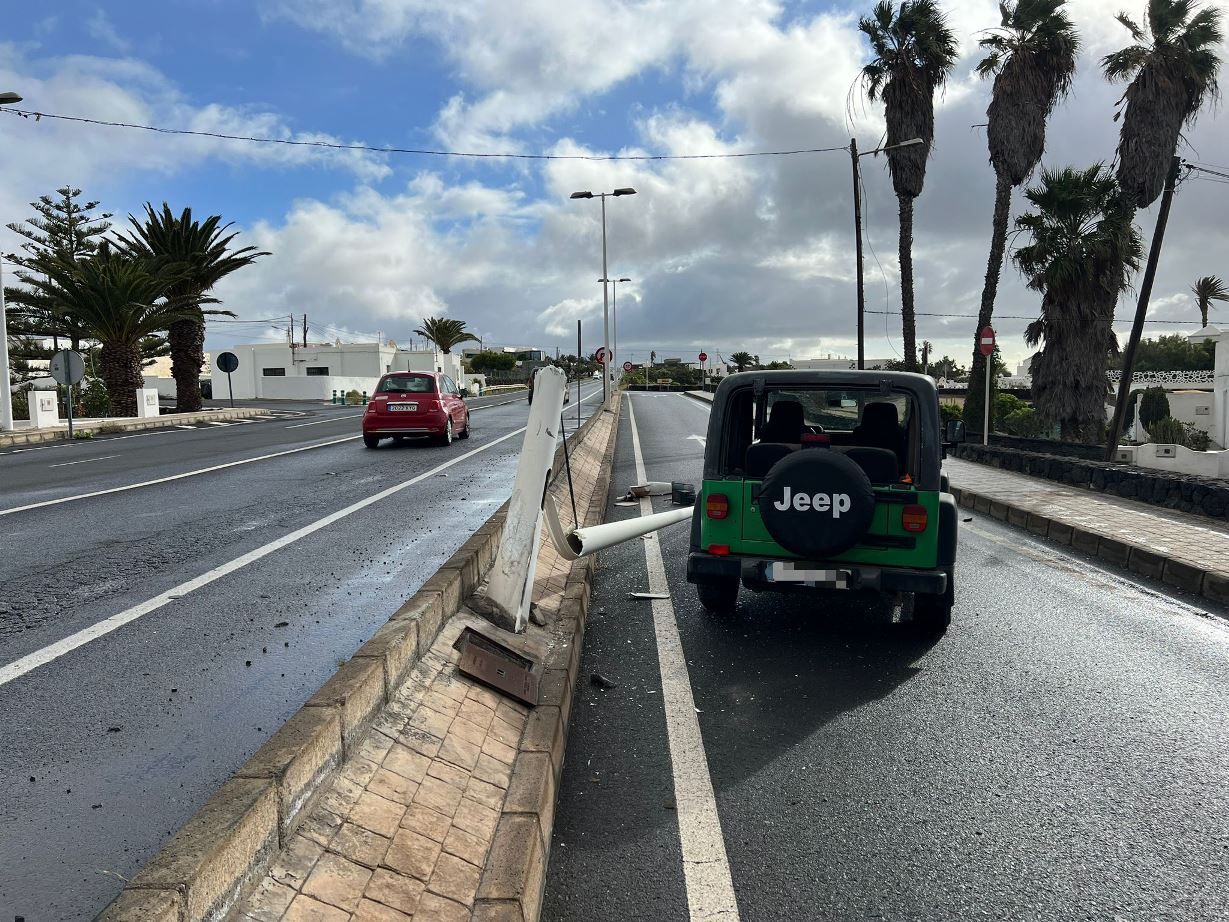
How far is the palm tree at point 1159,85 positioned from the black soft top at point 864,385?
86.1 ft

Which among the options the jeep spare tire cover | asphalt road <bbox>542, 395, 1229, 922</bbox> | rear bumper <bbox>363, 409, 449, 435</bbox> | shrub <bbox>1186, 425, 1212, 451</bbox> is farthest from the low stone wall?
shrub <bbox>1186, 425, 1212, 451</bbox>

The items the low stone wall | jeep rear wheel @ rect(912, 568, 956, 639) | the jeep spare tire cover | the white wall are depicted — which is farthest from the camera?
the white wall

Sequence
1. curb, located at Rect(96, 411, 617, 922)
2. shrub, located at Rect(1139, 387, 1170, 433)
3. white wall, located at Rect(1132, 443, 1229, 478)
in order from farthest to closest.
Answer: shrub, located at Rect(1139, 387, 1170, 433), white wall, located at Rect(1132, 443, 1229, 478), curb, located at Rect(96, 411, 617, 922)

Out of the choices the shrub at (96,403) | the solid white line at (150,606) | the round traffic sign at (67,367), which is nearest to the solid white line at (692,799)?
the solid white line at (150,606)

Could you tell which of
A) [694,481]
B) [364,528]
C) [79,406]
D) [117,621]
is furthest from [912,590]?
[79,406]

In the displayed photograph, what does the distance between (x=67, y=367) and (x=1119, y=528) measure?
24945mm

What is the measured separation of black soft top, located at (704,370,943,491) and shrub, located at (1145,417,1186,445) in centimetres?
2497

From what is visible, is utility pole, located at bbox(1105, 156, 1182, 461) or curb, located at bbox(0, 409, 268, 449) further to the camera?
curb, located at bbox(0, 409, 268, 449)

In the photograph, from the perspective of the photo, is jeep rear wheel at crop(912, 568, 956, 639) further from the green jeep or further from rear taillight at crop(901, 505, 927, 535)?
rear taillight at crop(901, 505, 927, 535)

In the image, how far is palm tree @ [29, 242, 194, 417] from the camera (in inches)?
1201

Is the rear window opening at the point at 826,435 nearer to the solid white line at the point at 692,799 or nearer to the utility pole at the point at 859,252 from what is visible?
the solid white line at the point at 692,799

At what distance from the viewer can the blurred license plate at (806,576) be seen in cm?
551

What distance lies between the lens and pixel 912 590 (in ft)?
17.9

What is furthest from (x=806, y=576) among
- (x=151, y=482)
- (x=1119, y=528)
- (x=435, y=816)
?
(x=151, y=482)
